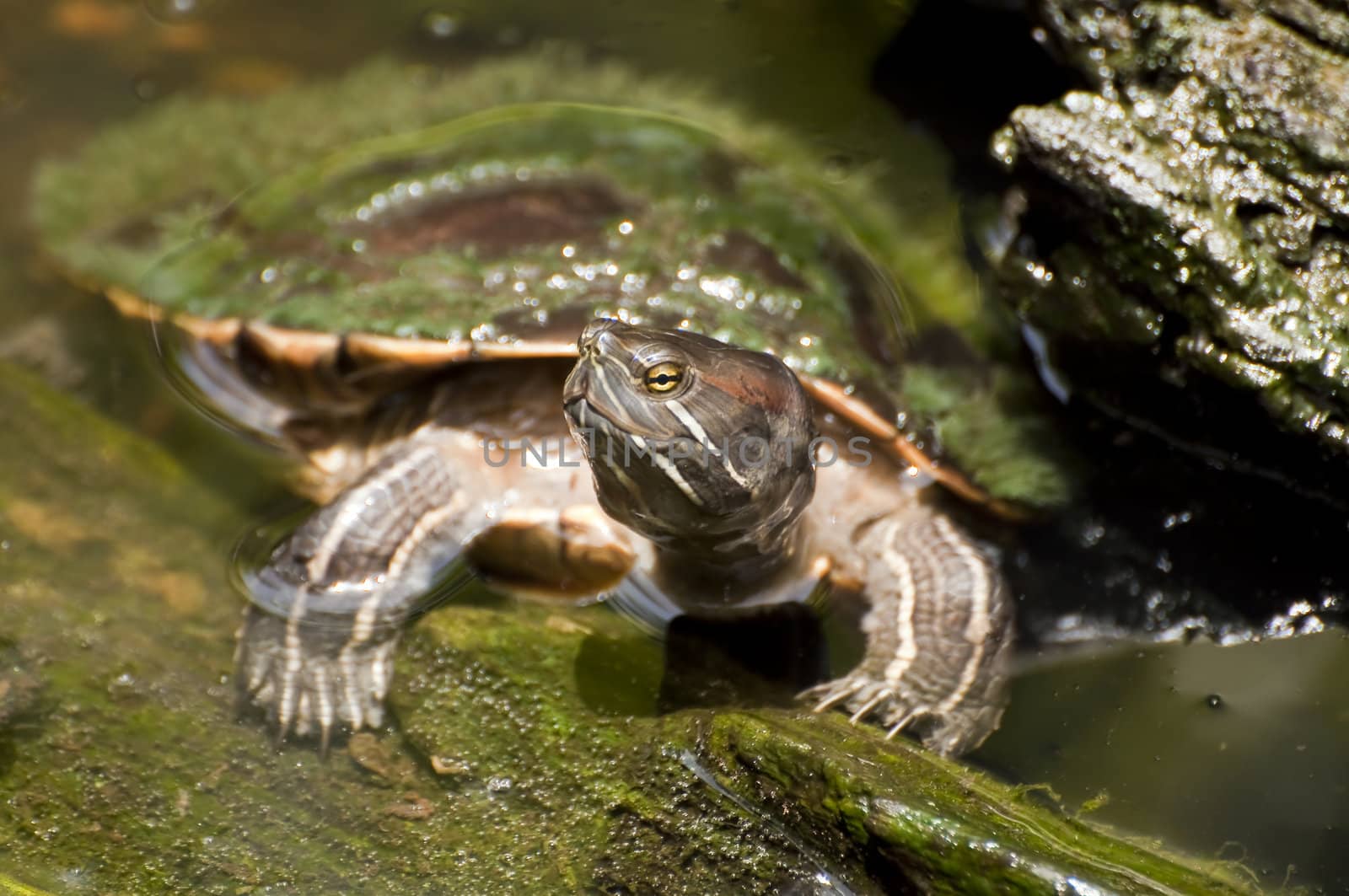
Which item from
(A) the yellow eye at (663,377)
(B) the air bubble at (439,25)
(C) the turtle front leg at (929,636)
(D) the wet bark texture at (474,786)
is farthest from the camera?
(B) the air bubble at (439,25)

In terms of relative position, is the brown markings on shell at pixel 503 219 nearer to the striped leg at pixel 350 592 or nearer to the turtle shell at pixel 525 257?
the turtle shell at pixel 525 257

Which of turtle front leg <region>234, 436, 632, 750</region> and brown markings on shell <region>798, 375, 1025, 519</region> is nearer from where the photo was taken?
turtle front leg <region>234, 436, 632, 750</region>

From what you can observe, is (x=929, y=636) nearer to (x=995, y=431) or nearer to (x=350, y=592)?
(x=995, y=431)

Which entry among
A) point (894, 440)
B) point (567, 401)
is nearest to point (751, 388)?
point (567, 401)

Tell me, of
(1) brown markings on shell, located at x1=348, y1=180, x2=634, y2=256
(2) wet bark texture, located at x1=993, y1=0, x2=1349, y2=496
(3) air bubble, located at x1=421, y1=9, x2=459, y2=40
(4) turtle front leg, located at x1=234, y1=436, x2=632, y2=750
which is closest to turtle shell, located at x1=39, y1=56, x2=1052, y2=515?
(1) brown markings on shell, located at x1=348, y1=180, x2=634, y2=256

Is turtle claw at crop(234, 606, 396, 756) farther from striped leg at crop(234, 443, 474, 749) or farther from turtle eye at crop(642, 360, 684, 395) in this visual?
turtle eye at crop(642, 360, 684, 395)

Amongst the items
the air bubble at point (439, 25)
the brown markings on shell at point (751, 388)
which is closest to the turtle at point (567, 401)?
the brown markings on shell at point (751, 388)


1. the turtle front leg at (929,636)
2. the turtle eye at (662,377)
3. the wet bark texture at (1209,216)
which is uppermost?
the wet bark texture at (1209,216)
